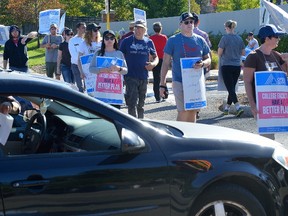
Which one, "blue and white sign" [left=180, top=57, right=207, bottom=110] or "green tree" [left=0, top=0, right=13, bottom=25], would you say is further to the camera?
"green tree" [left=0, top=0, right=13, bottom=25]

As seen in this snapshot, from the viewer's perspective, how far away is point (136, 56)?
27.5ft

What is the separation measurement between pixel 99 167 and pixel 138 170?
275 millimetres

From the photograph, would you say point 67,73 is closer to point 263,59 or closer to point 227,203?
point 263,59

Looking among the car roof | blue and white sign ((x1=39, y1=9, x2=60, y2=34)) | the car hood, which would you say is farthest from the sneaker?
blue and white sign ((x1=39, y1=9, x2=60, y2=34))

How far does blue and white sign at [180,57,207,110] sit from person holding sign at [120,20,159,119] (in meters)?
1.21

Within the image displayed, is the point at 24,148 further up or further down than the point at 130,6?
further down

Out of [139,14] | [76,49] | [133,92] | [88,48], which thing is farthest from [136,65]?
[139,14]

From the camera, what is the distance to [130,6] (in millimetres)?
49812

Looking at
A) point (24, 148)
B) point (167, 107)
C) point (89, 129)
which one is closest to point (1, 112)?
point (24, 148)

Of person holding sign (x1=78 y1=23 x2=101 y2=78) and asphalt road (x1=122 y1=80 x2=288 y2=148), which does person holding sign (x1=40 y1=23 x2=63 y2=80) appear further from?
person holding sign (x1=78 y1=23 x2=101 y2=78)

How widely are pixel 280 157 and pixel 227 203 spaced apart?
0.62 metres

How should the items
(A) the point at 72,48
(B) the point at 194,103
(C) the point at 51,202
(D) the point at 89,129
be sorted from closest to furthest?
(C) the point at 51,202
(D) the point at 89,129
(B) the point at 194,103
(A) the point at 72,48

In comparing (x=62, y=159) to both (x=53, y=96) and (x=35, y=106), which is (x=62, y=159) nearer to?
(x=53, y=96)

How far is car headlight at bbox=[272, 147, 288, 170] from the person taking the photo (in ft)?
14.0
